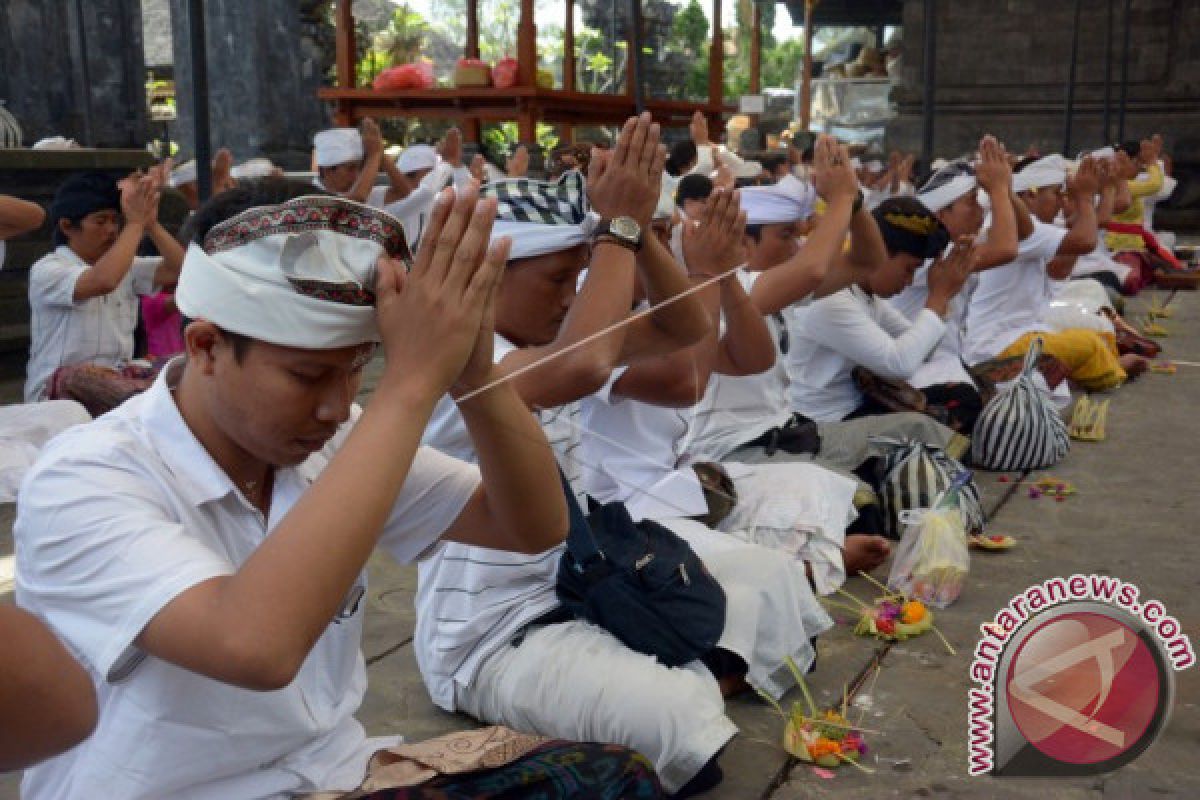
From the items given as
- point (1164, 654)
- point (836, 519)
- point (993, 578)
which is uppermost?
point (1164, 654)

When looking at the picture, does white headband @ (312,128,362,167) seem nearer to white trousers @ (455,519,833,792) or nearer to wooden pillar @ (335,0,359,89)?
wooden pillar @ (335,0,359,89)

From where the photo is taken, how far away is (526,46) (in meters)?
11.2

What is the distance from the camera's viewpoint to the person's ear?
1.72 m

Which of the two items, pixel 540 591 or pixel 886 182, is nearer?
pixel 540 591

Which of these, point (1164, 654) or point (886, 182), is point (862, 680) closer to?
point (1164, 654)

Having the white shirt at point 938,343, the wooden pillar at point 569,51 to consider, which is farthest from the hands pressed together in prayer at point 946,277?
the wooden pillar at point 569,51

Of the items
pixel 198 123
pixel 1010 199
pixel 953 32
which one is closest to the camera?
pixel 198 123

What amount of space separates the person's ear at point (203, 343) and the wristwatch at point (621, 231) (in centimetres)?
111

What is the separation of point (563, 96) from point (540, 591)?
9419mm

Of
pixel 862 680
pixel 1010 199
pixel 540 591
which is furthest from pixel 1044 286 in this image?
pixel 540 591

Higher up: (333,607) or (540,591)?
(333,607)

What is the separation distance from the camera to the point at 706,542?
3355 millimetres

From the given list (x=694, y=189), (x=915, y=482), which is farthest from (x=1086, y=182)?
(x=915, y=482)

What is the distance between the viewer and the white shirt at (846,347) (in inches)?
188
